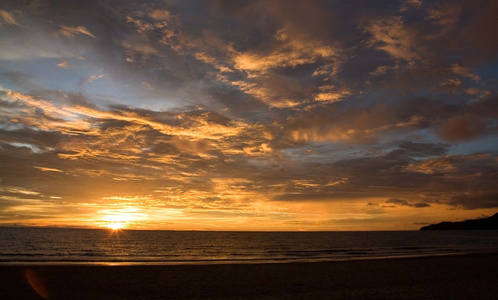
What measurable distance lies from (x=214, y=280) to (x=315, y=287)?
22.3ft

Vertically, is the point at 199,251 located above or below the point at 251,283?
below

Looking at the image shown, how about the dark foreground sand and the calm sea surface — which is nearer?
the dark foreground sand

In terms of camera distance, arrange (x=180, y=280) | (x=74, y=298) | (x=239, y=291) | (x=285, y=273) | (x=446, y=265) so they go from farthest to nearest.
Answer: (x=446, y=265) → (x=285, y=273) → (x=180, y=280) → (x=239, y=291) → (x=74, y=298)

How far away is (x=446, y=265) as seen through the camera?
1284 inches

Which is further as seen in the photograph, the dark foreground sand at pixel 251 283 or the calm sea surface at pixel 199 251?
the calm sea surface at pixel 199 251

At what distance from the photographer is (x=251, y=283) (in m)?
21.7

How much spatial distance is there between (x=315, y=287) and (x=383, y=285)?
179 inches

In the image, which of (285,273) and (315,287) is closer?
(315,287)

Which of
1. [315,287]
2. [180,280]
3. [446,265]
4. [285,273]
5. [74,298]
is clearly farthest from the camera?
[446,265]

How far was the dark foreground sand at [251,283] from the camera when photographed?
17991 millimetres

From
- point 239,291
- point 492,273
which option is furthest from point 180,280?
point 492,273

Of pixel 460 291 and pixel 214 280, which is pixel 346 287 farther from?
pixel 214 280

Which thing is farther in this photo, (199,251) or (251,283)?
(199,251)

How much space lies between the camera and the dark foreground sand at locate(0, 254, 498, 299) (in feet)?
59.0
